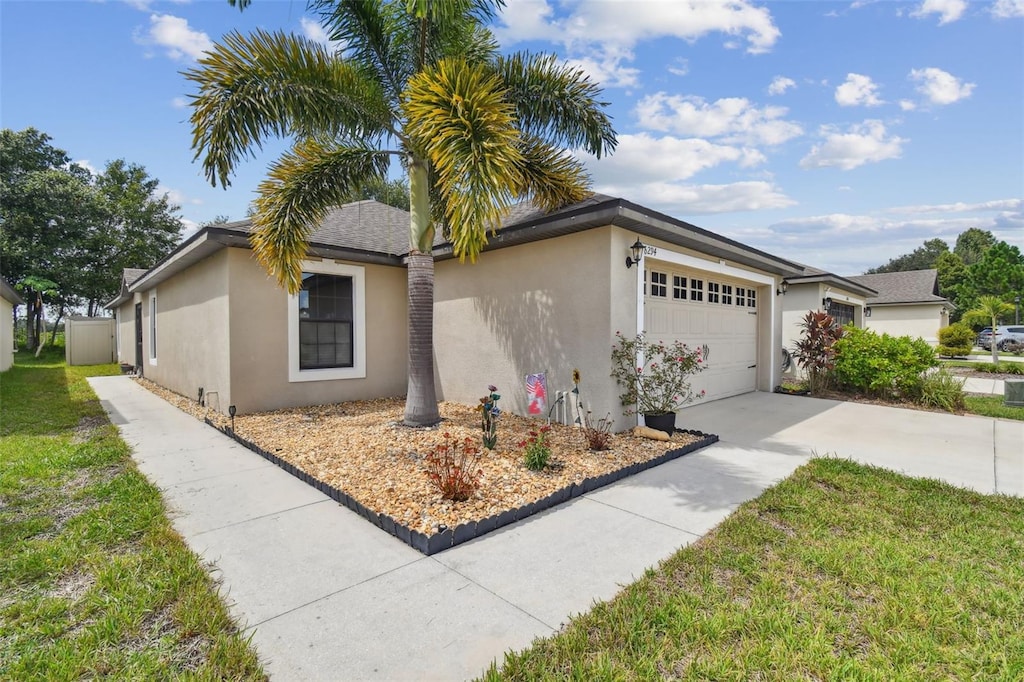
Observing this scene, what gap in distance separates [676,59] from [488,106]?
521cm

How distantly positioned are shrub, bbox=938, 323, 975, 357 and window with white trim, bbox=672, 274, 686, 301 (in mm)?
20224

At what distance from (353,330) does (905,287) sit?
27266mm

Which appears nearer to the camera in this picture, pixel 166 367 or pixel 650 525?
pixel 650 525

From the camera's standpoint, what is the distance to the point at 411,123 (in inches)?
223

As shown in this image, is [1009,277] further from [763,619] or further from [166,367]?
[166,367]

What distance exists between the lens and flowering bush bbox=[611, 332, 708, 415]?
21.1 feet

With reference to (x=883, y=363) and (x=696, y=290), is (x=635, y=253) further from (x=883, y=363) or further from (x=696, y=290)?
(x=883, y=363)

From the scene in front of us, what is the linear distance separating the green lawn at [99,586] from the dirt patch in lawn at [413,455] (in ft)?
4.54

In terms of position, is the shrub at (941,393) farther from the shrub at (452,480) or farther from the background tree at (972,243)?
the background tree at (972,243)

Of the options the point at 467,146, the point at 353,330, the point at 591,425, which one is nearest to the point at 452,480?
the point at 591,425

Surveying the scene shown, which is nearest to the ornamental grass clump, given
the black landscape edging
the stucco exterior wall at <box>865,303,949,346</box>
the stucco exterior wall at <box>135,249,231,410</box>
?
the black landscape edging

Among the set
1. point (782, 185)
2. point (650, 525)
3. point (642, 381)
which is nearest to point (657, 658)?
point (650, 525)

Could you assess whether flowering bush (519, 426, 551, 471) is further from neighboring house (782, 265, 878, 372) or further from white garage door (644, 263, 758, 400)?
neighboring house (782, 265, 878, 372)

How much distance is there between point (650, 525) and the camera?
3742mm
